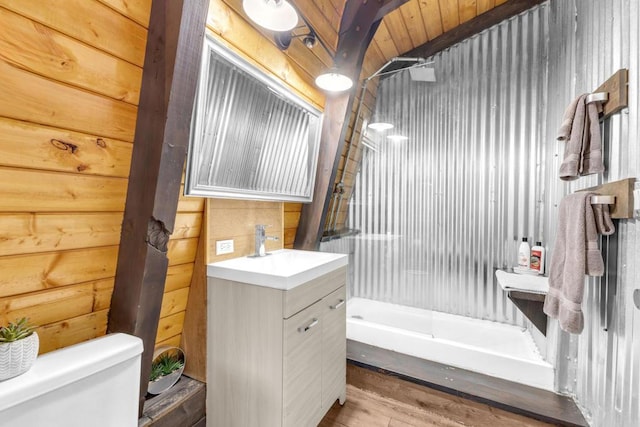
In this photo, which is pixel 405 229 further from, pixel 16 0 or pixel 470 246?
pixel 16 0

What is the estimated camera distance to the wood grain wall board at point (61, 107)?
740 millimetres

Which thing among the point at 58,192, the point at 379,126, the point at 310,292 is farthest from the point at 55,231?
the point at 379,126

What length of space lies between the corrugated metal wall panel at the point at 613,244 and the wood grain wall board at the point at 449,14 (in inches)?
27.7

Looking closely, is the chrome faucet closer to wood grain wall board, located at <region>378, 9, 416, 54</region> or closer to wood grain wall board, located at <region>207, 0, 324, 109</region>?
wood grain wall board, located at <region>207, 0, 324, 109</region>

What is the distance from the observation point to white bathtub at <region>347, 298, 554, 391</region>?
186 centimetres

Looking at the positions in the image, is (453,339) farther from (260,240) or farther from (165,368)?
(165,368)

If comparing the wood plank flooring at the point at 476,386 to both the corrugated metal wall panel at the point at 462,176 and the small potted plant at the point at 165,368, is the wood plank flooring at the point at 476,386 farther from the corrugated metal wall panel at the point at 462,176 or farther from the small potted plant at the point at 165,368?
the small potted plant at the point at 165,368

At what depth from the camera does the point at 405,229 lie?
97.9 inches

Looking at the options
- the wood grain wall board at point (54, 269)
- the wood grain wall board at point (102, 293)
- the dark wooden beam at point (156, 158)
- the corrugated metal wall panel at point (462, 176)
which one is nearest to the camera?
the wood grain wall board at point (54, 269)

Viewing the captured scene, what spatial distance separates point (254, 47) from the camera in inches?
56.1

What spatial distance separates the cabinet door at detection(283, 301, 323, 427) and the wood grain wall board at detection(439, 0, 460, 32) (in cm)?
236

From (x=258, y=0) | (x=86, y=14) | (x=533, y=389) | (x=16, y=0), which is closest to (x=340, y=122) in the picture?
(x=258, y=0)

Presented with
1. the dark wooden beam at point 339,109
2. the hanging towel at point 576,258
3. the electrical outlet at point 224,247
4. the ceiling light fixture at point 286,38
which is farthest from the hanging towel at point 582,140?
the electrical outlet at point 224,247

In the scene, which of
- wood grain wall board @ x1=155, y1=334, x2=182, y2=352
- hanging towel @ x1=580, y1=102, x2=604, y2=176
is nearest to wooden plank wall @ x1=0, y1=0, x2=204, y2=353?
wood grain wall board @ x1=155, y1=334, x2=182, y2=352
